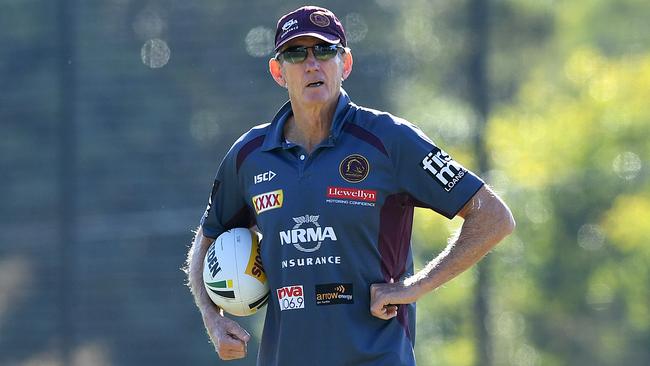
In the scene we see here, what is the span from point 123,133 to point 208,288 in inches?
182

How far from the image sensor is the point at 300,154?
3871mm

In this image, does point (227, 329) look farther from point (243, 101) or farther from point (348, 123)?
point (243, 101)

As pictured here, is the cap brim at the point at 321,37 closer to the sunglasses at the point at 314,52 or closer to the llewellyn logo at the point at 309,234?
the sunglasses at the point at 314,52

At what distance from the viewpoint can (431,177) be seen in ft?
12.3

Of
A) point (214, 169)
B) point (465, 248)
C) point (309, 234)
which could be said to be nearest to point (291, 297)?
point (309, 234)

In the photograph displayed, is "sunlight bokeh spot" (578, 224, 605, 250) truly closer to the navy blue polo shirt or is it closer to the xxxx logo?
the navy blue polo shirt

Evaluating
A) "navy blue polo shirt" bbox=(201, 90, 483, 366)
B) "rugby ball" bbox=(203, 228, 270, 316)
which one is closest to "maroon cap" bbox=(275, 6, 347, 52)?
"navy blue polo shirt" bbox=(201, 90, 483, 366)

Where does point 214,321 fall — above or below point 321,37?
below

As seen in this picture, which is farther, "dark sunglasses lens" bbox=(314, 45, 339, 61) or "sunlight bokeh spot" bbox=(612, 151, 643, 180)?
"sunlight bokeh spot" bbox=(612, 151, 643, 180)

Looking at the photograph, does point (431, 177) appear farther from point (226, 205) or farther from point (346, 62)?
point (226, 205)

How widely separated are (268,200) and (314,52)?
470 mm

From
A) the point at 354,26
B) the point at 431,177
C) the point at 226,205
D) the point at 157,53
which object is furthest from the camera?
the point at 157,53

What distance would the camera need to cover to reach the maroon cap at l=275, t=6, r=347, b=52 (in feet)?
12.6

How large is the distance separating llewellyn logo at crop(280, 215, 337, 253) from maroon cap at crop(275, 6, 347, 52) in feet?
1.79
